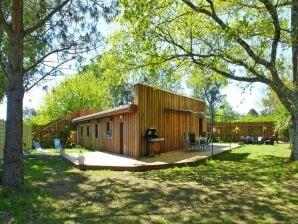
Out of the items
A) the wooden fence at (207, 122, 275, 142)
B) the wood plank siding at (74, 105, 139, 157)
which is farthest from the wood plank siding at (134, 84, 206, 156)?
the wooden fence at (207, 122, 275, 142)

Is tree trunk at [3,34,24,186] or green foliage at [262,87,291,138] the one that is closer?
tree trunk at [3,34,24,186]

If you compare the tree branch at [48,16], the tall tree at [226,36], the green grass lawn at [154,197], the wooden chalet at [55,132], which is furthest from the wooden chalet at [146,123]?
the tree branch at [48,16]

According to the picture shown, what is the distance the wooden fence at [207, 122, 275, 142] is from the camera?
103 ft

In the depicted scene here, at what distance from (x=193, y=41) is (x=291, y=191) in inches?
334

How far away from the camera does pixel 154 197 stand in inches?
321

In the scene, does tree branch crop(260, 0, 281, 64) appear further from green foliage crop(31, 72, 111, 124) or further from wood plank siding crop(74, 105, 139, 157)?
green foliage crop(31, 72, 111, 124)

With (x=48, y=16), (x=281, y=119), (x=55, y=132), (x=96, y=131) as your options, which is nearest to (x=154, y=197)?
(x=48, y=16)

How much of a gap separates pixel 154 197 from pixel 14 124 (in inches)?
146

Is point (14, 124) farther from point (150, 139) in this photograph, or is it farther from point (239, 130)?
point (239, 130)

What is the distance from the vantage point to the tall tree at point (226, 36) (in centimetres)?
1216

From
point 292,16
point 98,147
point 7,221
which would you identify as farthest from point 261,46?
point 98,147

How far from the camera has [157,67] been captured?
15148 millimetres

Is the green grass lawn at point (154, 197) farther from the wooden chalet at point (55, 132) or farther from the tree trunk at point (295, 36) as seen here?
the wooden chalet at point (55, 132)

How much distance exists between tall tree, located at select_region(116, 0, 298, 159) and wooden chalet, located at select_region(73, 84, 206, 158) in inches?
103
